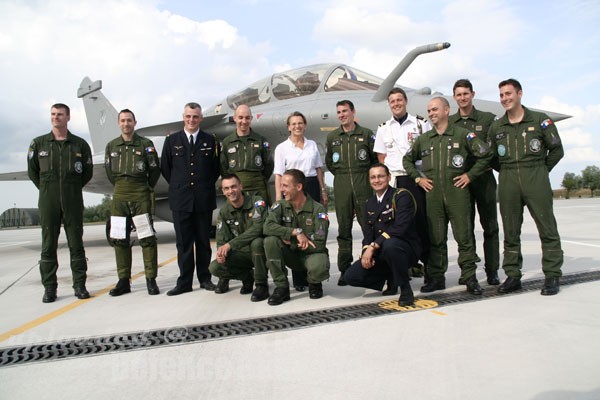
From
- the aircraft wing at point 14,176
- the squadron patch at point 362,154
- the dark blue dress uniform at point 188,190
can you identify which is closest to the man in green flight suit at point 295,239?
the squadron patch at point 362,154

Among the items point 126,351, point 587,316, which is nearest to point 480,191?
point 587,316

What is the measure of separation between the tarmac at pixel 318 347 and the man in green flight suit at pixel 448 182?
0.30 m

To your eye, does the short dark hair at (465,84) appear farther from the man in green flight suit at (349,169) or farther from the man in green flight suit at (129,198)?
the man in green flight suit at (129,198)

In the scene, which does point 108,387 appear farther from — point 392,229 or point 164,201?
point 164,201

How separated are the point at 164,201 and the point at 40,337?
7786 millimetres

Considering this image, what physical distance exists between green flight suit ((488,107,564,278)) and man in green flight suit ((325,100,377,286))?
50.8 inches

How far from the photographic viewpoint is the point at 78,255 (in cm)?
457

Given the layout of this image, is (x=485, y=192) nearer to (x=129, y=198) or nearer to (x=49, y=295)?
(x=129, y=198)

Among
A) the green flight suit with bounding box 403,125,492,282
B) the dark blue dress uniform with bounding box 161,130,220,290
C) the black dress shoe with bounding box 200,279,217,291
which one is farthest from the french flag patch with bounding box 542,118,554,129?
the black dress shoe with bounding box 200,279,217,291

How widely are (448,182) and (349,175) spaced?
106 cm

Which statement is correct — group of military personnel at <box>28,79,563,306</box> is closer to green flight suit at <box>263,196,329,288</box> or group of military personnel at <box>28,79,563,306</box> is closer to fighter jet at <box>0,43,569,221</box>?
green flight suit at <box>263,196,329,288</box>

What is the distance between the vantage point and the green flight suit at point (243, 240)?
13.3ft

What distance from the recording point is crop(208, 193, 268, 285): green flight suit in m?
4.06

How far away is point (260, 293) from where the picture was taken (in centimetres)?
405
